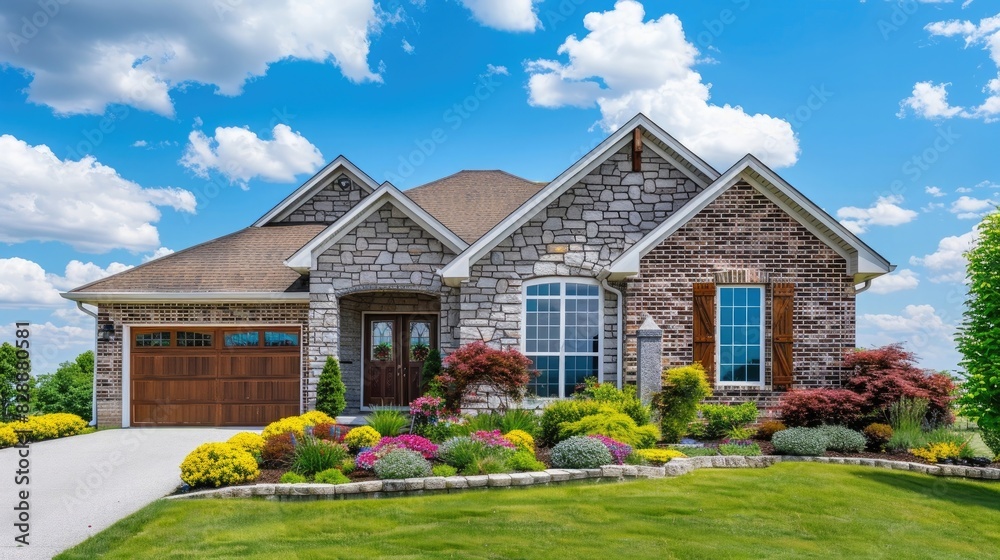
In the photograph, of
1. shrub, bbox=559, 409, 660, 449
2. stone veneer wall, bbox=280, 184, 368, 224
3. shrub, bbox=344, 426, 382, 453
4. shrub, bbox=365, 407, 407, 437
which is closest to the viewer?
shrub, bbox=559, 409, 660, 449

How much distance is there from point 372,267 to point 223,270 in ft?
13.4

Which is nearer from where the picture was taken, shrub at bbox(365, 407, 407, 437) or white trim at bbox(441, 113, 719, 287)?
shrub at bbox(365, 407, 407, 437)

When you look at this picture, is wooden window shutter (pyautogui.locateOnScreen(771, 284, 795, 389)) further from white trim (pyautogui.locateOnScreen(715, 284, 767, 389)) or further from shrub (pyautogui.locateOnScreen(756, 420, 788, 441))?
shrub (pyautogui.locateOnScreen(756, 420, 788, 441))

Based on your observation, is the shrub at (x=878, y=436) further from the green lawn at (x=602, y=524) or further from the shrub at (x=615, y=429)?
the shrub at (x=615, y=429)

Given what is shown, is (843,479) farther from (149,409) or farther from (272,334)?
(149,409)

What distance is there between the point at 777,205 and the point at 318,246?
9.35 metres

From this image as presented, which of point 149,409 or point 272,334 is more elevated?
point 272,334

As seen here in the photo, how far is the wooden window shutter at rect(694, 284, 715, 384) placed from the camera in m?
13.8

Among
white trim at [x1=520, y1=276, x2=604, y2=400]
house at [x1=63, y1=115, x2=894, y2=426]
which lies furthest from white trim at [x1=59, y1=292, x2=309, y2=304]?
white trim at [x1=520, y1=276, x2=604, y2=400]

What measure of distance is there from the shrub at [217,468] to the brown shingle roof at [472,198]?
8.39 meters

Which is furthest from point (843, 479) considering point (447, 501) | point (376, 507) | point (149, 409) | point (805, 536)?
point (149, 409)

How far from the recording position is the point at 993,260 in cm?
1121

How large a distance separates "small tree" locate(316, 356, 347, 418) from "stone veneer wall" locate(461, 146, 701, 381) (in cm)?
292

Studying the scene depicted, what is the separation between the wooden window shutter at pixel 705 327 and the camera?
13.8 metres
